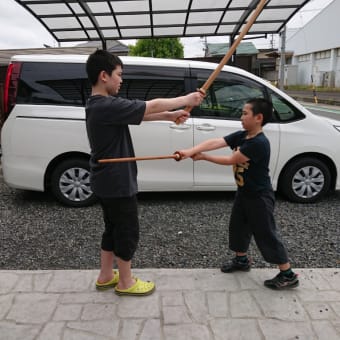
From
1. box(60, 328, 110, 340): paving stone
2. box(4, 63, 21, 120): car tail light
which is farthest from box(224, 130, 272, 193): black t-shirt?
box(4, 63, 21, 120): car tail light

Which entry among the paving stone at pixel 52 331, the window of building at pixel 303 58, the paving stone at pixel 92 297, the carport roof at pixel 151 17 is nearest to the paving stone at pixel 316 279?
the paving stone at pixel 92 297

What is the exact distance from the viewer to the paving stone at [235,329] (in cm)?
235

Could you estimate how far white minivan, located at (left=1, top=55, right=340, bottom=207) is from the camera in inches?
178

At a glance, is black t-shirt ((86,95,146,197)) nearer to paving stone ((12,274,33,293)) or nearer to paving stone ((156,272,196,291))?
paving stone ((156,272,196,291))

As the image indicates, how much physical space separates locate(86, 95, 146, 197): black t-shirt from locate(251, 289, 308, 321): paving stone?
120 cm

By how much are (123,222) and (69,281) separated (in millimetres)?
788

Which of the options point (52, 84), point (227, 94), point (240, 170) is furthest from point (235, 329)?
point (52, 84)

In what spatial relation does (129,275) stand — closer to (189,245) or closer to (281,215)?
(189,245)

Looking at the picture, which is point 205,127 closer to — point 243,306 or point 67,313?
point 243,306

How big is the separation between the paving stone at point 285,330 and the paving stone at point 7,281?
72.8 inches

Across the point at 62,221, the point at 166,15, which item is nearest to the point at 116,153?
the point at 62,221

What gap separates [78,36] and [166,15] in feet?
7.00

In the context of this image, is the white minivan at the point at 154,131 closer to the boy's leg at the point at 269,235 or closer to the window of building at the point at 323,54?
the boy's leg at the point at 269,235

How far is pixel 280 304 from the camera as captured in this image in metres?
2.68
